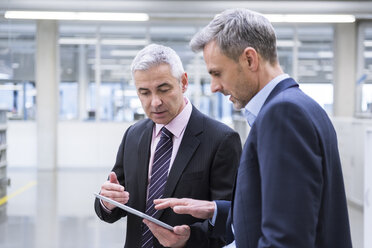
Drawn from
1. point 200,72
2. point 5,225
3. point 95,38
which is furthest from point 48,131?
point 5,225

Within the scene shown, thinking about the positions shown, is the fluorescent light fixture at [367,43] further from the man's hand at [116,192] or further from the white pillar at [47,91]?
the man's hand at [116,192]

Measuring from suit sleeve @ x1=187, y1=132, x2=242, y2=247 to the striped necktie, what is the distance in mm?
183

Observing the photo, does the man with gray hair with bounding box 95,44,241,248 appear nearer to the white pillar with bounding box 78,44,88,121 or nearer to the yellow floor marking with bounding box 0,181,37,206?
the yellow floor marking with bounding box 0,181,37,206

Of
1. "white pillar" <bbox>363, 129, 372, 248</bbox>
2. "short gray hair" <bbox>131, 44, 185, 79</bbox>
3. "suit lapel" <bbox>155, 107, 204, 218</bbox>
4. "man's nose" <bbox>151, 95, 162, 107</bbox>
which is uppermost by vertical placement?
"short gray hair" <bbox>131, 44, 185, 79</bbox>

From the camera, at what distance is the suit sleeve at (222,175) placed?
5.50 feet

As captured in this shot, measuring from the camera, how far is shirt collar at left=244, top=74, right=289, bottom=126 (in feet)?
3.93

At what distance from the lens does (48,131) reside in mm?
11094

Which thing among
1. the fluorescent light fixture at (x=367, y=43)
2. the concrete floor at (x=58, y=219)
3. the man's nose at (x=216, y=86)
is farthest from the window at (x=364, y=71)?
the man's nose at (x=216, y=86)

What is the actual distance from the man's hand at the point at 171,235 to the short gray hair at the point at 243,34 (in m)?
0.69

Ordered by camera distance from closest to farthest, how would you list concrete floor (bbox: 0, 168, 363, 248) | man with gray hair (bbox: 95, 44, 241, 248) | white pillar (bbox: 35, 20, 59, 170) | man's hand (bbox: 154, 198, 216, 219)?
man's hand (bbox: 154, 198, 216, 219)
man with gray hair (bbox: 95, 44, 241, 248)
concrete floor (bbox: 0, 168, 363, 248)
white pillar (bbox: 35, 20, 59, 170)

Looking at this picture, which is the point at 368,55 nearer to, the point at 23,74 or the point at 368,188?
the point at 368,188

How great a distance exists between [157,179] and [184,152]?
153mm

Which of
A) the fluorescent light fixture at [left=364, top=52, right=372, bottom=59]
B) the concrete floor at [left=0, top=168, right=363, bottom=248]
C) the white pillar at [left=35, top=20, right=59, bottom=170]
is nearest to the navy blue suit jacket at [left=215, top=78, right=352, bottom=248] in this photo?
the concrete floor at [left=0, top=168, right=363, bottom=248]

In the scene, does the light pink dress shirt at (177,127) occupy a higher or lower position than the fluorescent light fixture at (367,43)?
lower
